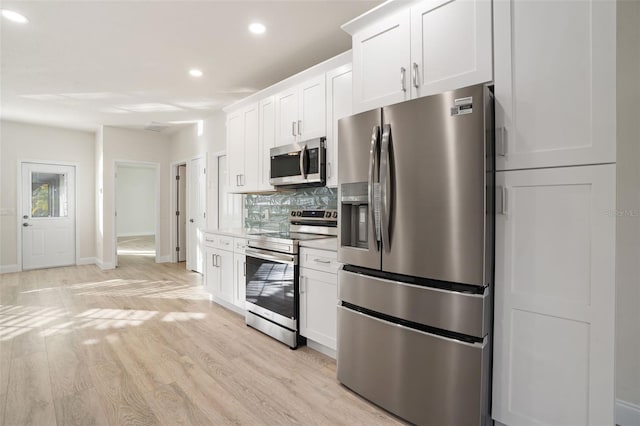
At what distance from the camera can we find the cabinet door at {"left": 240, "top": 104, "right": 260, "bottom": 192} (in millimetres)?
3857

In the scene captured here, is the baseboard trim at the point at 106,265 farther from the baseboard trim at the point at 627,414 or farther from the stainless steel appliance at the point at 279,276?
the baseboard trim at the point at 627,414

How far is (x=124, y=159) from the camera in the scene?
21.8 feet

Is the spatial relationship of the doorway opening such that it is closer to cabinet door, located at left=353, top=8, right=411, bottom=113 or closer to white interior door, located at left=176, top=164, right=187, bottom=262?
white interior door, located at left=176, top=164, right=187, bottom=262

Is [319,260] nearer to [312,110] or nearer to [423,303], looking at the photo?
[423,303]

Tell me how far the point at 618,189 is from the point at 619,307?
0.67 metres

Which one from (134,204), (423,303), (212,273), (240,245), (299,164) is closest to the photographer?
(423,303)

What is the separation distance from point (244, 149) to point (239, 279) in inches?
61.5

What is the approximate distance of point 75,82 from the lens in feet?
13.6

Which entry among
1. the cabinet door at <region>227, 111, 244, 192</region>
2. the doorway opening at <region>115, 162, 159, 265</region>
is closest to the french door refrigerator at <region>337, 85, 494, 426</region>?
the cabinet door at <region>227, 111, 244, 192</region>

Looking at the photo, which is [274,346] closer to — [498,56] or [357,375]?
[357,375]

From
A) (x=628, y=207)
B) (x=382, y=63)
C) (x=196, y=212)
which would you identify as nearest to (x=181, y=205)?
(x=196, y=212)

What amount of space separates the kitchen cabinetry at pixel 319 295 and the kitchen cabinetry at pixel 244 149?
1511 mm

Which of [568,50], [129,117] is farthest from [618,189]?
[129,117]

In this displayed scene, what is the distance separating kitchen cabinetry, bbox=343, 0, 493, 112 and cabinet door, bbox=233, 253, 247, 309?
2108mm
